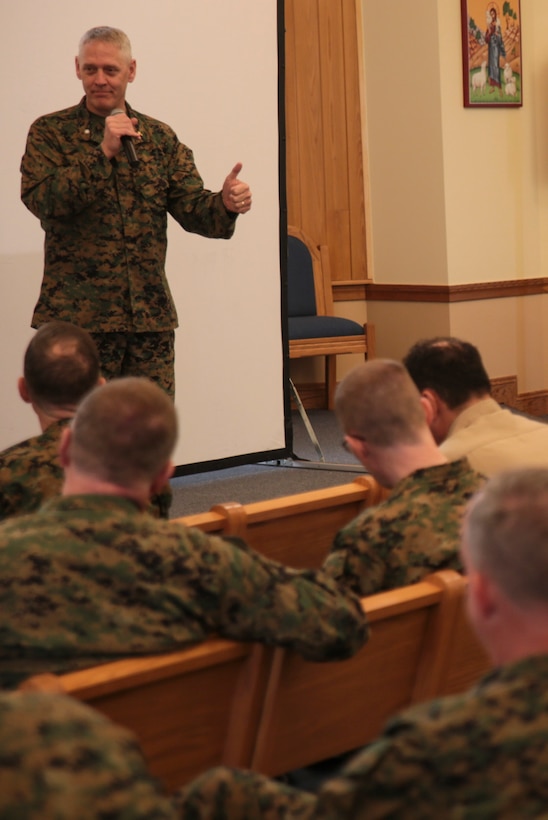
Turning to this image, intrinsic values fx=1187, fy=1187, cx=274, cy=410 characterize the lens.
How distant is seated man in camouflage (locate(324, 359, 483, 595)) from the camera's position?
79.7 inches

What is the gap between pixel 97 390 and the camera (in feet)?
5.71

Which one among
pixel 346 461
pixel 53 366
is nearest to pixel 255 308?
pixel 346 461

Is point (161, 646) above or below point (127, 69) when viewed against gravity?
below

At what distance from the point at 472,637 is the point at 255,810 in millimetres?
782

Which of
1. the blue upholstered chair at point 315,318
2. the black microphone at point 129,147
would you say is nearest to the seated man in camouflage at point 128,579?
the black microphone at point 129,147

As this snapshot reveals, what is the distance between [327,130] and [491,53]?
1.13 m

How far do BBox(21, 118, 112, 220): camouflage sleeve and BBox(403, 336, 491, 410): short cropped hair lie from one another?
1379mm

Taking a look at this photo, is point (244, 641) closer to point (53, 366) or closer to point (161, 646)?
point (161, 646)

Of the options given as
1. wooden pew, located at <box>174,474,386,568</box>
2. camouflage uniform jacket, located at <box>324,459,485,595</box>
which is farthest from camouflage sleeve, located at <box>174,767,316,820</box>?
wooden pew, located at <box>174,474,386,568</box>

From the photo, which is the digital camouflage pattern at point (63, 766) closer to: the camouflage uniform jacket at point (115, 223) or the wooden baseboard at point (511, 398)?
the camouflage uniform jacket at point (115, 223)

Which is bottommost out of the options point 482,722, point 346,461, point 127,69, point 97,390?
point 346,461

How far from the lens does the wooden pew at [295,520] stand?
2.43 metres

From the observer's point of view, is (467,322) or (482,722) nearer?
(482,722)

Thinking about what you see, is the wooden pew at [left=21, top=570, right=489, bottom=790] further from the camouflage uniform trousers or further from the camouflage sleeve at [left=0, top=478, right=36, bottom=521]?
the camouflage uniform trousers
